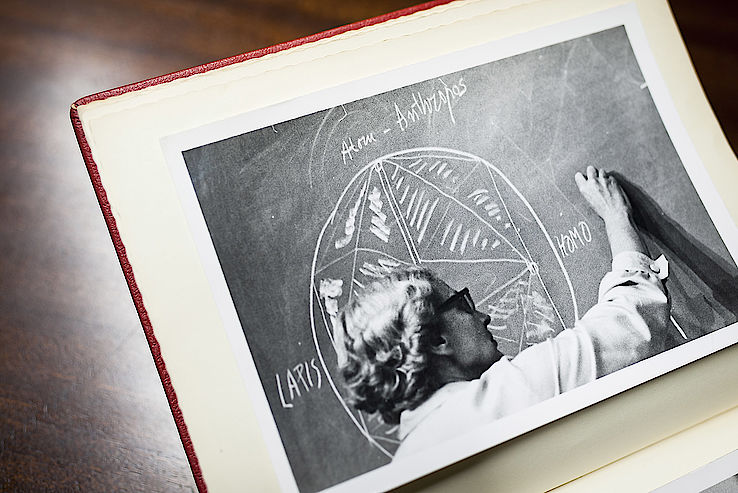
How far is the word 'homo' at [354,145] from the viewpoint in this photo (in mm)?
412

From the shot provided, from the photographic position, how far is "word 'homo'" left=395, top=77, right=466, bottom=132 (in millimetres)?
424

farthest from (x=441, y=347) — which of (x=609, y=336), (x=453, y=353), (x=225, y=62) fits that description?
(x=225, y=62)

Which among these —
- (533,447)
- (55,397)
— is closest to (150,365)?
(55,397)

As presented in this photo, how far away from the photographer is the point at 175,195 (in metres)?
0.39

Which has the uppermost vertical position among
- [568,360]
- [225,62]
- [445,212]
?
[225,62]

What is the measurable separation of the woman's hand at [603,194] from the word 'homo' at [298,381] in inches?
8.2

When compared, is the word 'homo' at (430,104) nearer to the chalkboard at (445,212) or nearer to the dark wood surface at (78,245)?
the chalkboard at (445,212)

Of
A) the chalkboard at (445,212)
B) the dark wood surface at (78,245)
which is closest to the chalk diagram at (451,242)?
the chalkboard at (445,212)

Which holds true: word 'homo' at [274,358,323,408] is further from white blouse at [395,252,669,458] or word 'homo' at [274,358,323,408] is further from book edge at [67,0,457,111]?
book edge at [67,0,457,111]

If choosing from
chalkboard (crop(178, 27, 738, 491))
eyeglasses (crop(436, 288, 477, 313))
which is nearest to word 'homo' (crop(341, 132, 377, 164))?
chalkboard (crop(178, 27, 738, 491))

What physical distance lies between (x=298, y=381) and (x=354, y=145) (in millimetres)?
148

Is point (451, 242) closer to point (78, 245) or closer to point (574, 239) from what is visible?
point (574, 239)

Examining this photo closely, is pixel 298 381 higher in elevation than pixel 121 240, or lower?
lower

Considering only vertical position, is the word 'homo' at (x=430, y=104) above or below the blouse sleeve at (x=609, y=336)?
above
